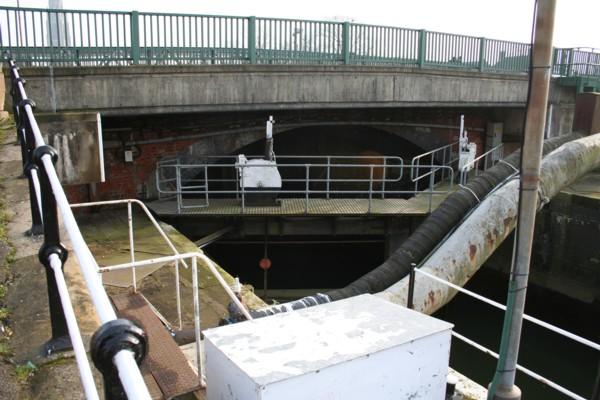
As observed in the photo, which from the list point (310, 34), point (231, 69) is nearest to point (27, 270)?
point (231, 69)

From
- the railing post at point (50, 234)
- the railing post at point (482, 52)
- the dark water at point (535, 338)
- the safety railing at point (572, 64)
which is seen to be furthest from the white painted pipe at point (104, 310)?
the safety railing at point (572, 64)

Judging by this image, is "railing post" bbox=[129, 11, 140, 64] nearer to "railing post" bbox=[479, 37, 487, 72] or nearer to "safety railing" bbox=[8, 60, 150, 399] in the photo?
"safety railing" bbox=[8, 60, 150, 399]

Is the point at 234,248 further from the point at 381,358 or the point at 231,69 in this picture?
the point at 381,358

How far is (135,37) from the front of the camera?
34.0ft

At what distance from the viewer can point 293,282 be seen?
13.7m

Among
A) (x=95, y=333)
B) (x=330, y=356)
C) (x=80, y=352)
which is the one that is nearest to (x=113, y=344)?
(x=95, y=333)

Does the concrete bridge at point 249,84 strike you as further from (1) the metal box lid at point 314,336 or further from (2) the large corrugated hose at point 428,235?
(1) the metal box lid at point 314,336

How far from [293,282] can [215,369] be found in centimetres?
1092

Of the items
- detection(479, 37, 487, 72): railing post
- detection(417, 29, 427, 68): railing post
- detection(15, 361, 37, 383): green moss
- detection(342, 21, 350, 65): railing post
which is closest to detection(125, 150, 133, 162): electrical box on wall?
detection(342, 21, 350, 65): railing post

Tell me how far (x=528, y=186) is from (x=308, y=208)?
840 cm

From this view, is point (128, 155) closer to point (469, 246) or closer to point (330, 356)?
point (469, 246)

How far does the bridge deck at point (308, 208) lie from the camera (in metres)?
11.5

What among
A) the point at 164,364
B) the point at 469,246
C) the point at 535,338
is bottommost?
the point at 535,338

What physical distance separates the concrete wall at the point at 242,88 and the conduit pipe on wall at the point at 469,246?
400 cm
